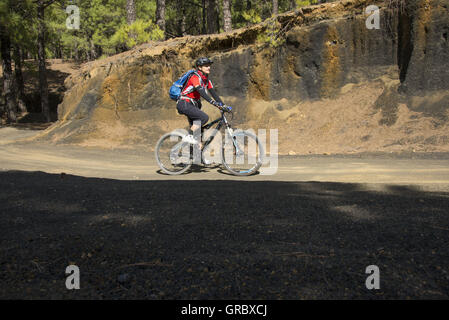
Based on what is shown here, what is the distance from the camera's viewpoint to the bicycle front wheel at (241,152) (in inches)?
291

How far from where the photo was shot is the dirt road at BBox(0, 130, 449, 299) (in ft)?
7.13

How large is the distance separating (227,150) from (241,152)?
308 millimetres

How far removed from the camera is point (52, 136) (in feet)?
47.8

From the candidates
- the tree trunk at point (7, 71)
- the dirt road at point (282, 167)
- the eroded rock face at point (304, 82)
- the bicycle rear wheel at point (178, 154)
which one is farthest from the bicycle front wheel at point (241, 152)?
the tree trunk at point (7, 71)

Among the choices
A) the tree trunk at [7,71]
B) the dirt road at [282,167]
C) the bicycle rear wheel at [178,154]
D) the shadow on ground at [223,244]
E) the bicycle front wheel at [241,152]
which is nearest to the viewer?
the shadow on ground at [223,244]

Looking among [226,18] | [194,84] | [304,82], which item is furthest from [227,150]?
[226,18]

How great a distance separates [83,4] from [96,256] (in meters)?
37.1

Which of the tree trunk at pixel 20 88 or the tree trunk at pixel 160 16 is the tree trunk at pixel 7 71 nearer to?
the tree trunk at pixel 20 88

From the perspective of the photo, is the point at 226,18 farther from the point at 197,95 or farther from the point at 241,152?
the point at 241,152

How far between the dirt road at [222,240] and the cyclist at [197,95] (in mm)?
2437

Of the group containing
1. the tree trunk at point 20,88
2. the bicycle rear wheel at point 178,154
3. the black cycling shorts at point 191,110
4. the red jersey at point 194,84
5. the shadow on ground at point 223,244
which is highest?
the tree trunk at point 20,88

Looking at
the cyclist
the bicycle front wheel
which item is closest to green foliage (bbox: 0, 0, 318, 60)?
the cyclist

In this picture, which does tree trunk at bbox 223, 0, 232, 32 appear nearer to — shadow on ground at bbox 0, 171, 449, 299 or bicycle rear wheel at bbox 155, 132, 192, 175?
bicycle rear wheel at bbox 155, 132, 192, 175

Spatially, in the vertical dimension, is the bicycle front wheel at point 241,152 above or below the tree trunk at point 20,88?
below
